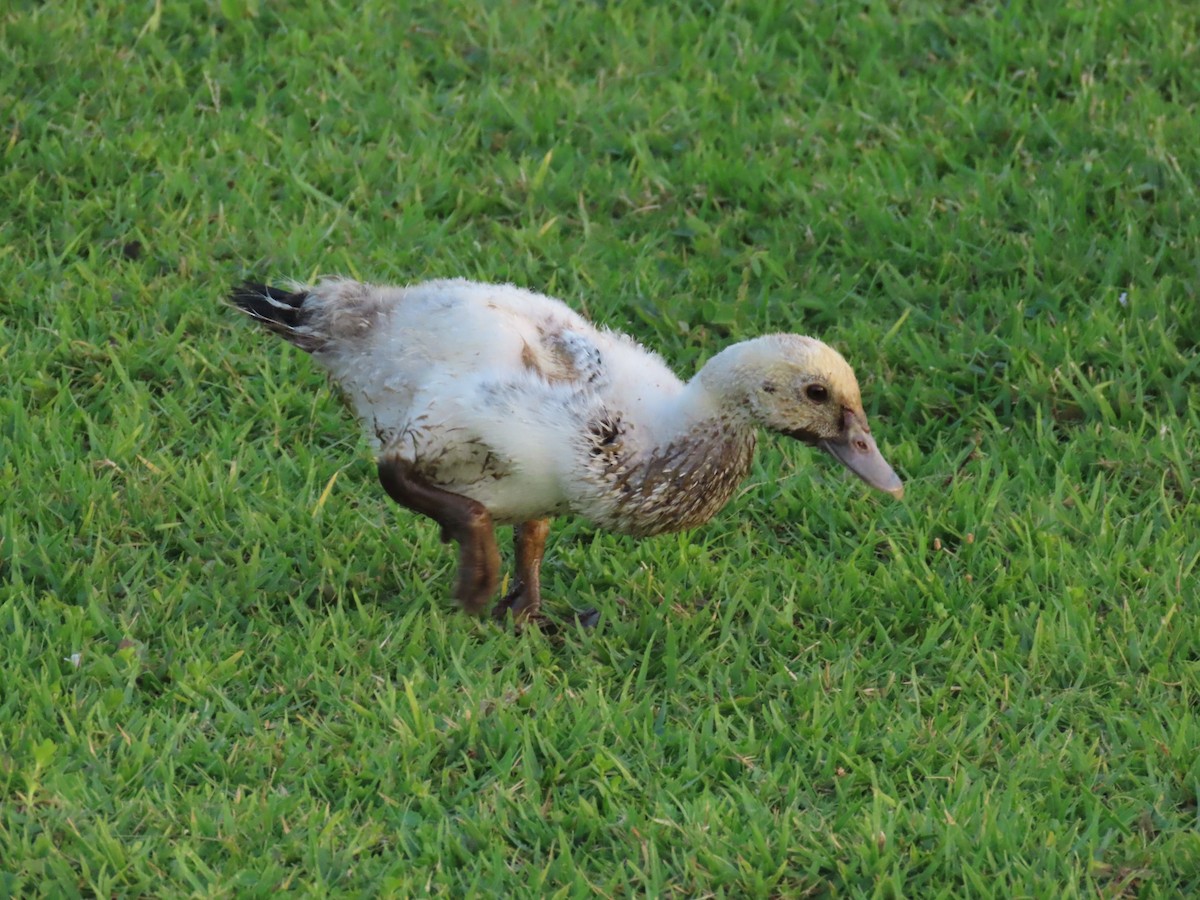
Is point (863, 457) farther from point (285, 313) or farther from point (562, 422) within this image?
point (285, 313)

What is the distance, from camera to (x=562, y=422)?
4.55 metres

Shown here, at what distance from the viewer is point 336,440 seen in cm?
573

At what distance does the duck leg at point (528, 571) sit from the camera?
5023 mm

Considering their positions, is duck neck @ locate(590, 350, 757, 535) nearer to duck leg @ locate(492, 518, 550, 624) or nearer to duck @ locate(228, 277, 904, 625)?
duck @ locate(228, 277, 904, 625)

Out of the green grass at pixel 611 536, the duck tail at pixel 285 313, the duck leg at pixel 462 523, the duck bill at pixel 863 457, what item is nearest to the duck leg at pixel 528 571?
the green grass at pixel 611 536

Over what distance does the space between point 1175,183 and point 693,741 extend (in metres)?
3.41

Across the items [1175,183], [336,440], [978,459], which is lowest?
[336,440]

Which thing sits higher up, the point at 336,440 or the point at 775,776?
the point at 775,776

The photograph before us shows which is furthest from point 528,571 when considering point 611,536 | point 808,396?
point 808,396

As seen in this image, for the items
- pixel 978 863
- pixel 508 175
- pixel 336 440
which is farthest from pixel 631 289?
pixel 978 863

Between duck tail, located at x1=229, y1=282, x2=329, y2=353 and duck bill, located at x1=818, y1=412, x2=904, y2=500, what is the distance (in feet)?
4.99

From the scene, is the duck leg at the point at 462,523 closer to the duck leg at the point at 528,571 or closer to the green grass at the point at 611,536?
the green grass at the point at 611,536

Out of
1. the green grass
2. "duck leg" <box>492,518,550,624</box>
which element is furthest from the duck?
the green grass

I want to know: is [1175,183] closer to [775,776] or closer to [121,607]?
[775,776]
